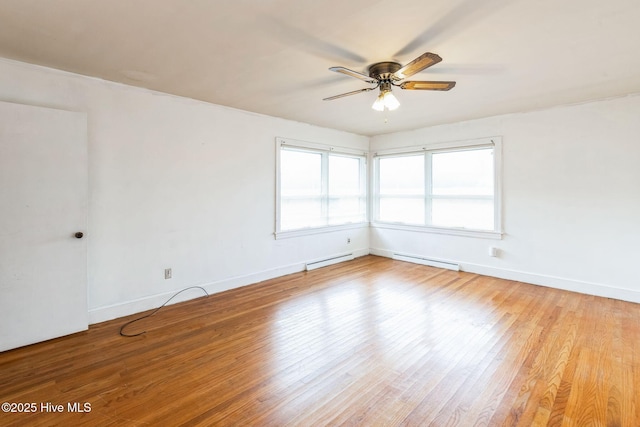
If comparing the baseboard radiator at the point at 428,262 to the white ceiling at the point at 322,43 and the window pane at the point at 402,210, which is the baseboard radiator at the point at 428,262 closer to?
the window pane at the point at 402,210

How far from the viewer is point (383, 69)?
105 inches

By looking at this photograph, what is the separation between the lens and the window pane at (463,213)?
15.8ft

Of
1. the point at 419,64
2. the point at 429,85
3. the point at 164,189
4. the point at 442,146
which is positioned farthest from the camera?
the point at 442,146

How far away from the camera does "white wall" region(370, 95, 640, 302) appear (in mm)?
3682

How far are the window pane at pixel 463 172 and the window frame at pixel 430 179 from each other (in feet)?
0.29

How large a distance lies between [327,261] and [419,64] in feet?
12.5

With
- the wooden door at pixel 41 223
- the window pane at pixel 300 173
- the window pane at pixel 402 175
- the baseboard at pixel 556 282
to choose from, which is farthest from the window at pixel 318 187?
the wooden door at pixel 41 223

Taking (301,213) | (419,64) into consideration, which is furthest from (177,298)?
(419,64)

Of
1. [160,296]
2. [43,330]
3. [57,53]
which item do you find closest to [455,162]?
[160,296]

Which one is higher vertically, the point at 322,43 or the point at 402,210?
the point at 322,43

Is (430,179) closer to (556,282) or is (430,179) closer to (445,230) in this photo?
(445,230)

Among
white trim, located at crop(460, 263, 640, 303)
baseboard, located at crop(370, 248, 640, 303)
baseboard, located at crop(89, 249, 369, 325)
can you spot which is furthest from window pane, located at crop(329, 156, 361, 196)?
white trim, located at crop(460, 263, 640, 303)

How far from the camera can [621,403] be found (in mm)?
1921

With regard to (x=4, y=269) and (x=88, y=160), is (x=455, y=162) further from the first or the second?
(x=4, y=269)
